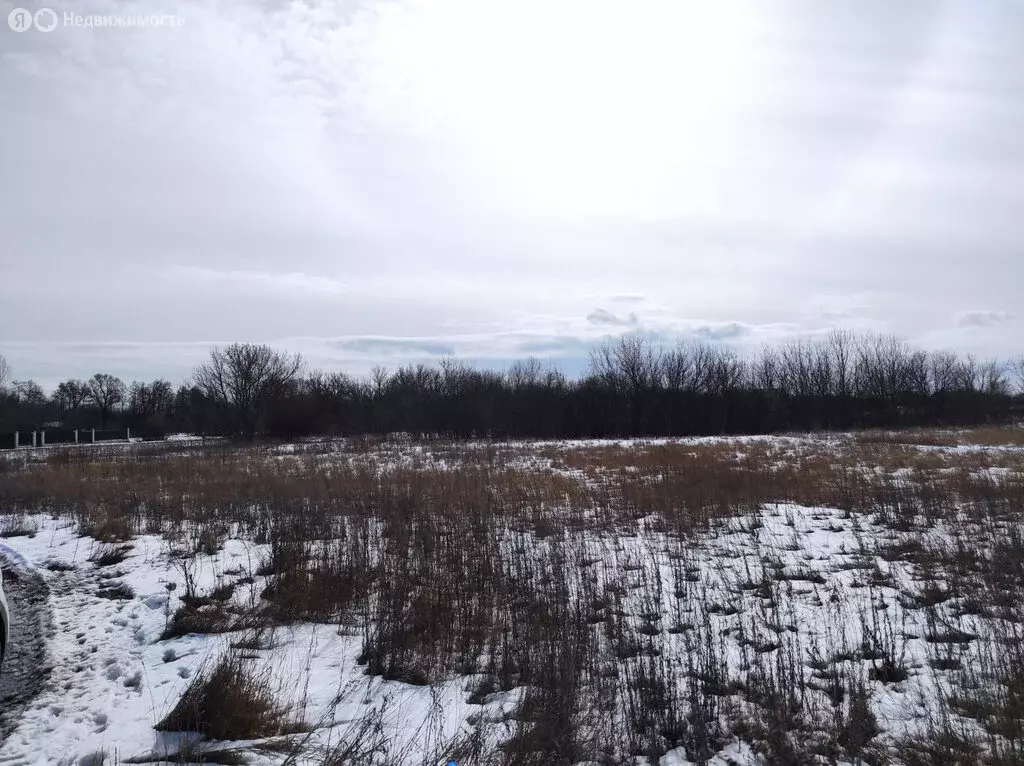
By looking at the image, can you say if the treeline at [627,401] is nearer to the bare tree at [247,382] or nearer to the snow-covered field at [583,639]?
the bare tree at [247,382]

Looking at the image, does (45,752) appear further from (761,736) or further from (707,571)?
(707,571)

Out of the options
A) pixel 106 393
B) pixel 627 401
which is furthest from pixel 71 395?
pixel 627 401

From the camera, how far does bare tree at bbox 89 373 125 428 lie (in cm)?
8819

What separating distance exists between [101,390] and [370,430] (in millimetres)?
56132

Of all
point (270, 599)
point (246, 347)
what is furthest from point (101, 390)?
point (270, 599)

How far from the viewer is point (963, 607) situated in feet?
19.7

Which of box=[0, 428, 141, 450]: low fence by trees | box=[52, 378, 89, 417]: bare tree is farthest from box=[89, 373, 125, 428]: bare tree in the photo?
box=[0, 428, 141, 450]: low fence by trees

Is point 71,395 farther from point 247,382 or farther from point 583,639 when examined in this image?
point 583,639

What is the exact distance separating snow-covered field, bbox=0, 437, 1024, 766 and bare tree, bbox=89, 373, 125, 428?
91.2 m

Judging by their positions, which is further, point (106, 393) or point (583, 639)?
point (106, 393)

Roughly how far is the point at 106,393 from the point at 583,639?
102 m

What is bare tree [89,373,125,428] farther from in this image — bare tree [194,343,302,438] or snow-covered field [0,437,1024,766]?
snow-covered field [0,437,1024,766]

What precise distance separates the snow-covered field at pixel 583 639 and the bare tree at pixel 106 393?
91.2 m

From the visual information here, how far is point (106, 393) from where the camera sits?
89250 millimetres
